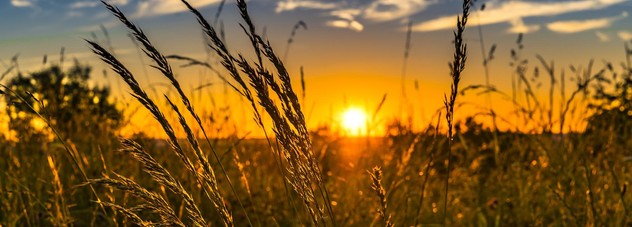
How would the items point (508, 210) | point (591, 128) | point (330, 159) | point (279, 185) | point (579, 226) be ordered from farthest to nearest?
point (330, 159) < point (591, 128) < point (279, 185) < point (508, 210) < point (579, 226)

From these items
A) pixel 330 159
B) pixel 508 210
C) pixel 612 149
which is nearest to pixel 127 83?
pixel 508 210

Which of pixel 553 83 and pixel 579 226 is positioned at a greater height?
pixel 553 83

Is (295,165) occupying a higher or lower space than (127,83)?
lower

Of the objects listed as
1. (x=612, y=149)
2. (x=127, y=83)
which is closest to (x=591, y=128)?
(x=612, y=149)

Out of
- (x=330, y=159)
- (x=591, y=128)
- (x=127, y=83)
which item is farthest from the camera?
(x=330, y=159)

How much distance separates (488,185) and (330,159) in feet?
10.2

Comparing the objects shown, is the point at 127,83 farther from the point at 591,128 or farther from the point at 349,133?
the point at 591,128

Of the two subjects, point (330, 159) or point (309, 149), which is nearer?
point (309, 149)

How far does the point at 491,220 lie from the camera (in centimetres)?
436

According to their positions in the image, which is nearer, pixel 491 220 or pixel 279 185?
pixel 491 220

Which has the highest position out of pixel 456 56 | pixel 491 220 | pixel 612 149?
pixel 456 56

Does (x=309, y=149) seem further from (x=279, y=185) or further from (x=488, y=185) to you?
(x=488, y=185)

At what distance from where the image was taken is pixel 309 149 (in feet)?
4.86

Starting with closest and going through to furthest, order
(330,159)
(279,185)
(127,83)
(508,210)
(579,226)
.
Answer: (127,83)
(579,226)
(508,210)
(279,185)
(330,159)
